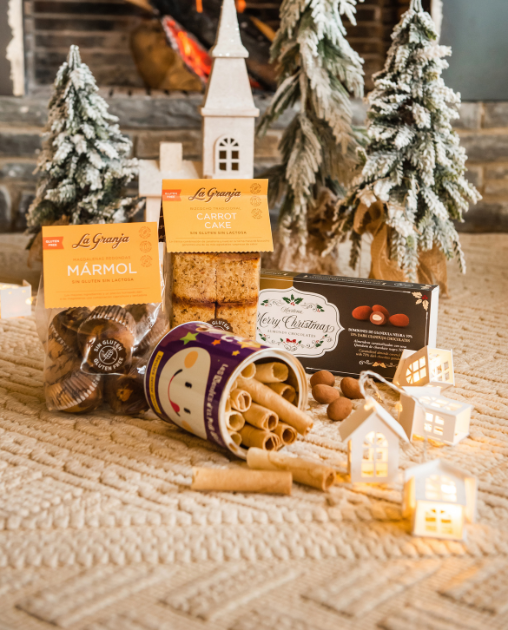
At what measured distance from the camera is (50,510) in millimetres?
730

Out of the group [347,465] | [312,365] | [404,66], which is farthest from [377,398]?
[404,66]

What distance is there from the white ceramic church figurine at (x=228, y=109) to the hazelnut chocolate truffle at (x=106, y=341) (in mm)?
761

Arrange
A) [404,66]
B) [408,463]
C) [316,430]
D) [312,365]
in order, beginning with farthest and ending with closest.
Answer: [404,66] → [312,365] → [316,430] → [408,463]

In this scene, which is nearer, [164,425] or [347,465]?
[347,465]

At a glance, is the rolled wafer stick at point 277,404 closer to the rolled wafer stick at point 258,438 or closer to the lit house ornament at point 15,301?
the rolled wafer stick at point 258,438

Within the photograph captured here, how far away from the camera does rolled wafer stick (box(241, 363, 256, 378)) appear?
87 cm

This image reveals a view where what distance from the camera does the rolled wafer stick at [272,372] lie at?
89 cm

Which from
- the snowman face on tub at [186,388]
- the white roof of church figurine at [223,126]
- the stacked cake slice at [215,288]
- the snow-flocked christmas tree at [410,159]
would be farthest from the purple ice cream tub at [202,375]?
the white roof of church figurine at [223,126]

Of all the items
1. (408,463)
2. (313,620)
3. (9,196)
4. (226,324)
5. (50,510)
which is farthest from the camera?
(9,196)

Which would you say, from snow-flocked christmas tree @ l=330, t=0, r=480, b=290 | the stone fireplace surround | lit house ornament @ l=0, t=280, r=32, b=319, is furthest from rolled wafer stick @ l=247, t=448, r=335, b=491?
the stone fireplace surround

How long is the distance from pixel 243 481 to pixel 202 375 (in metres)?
0.15

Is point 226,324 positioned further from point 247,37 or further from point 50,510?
point 247,37

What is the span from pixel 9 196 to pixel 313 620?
2.14 meters

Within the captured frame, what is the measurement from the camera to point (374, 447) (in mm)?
791
